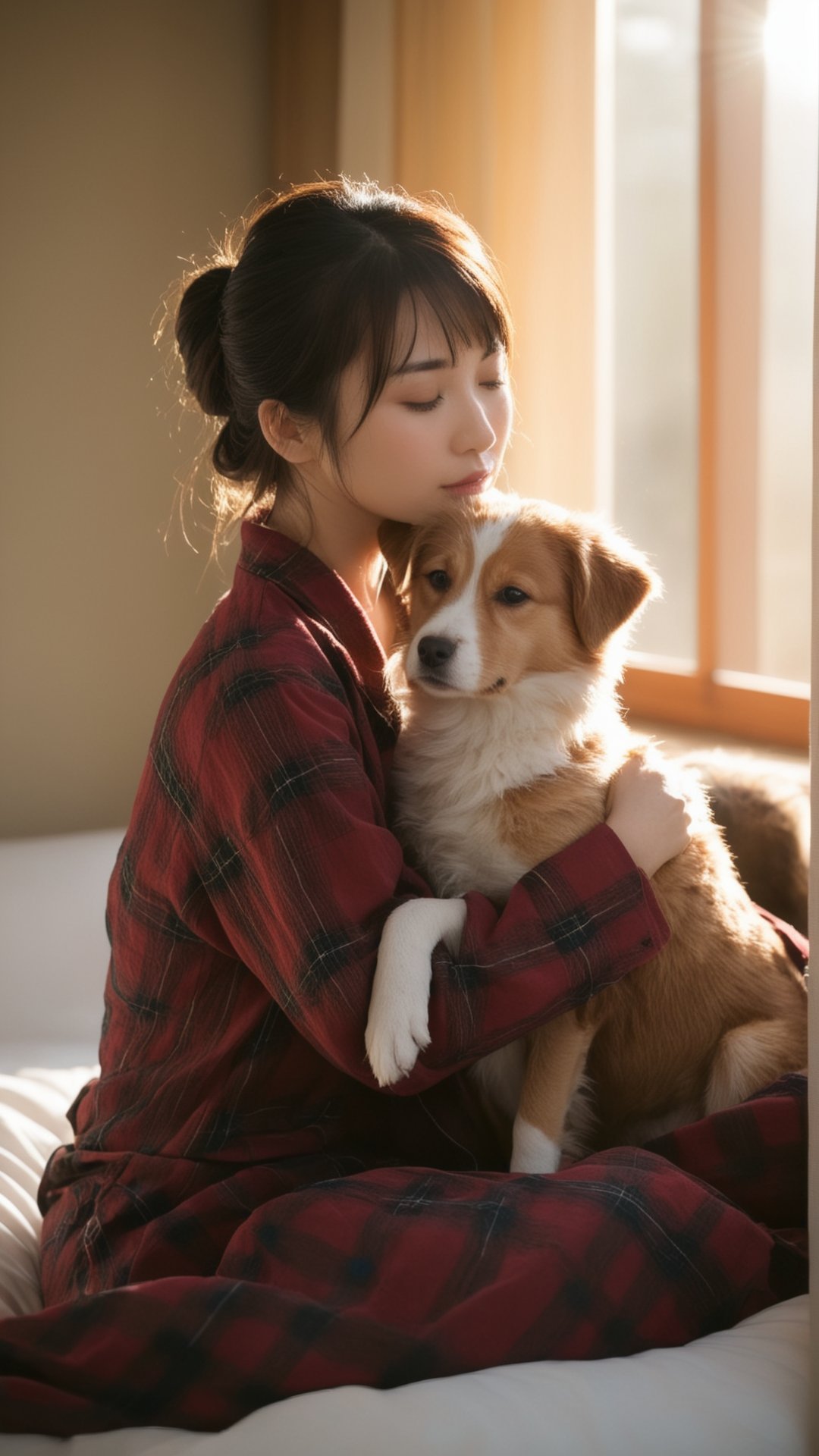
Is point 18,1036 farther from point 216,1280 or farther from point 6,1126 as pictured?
point 216,1280

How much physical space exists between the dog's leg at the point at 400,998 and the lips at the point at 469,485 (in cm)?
60

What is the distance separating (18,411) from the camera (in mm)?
4008

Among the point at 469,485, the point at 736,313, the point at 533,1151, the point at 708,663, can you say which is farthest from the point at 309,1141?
the point at 736,313

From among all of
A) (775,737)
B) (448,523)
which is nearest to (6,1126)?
(448,523)

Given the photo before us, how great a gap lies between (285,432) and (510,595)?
0.35 m

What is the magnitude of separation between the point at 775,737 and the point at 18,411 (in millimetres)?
2584

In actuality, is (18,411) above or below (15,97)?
below

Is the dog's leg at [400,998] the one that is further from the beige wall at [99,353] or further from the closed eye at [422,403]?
the beige wall at [99,353]

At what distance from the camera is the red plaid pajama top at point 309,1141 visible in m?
1.14

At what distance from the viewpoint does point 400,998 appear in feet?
4.09

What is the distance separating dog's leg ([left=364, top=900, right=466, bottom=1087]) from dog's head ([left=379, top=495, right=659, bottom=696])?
0.37m

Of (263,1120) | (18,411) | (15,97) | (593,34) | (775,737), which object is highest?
(15,97)

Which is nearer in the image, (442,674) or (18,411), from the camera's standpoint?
(442,674)

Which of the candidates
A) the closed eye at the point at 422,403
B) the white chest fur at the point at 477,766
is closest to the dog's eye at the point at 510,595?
the white chest fur at the point at 477,766
